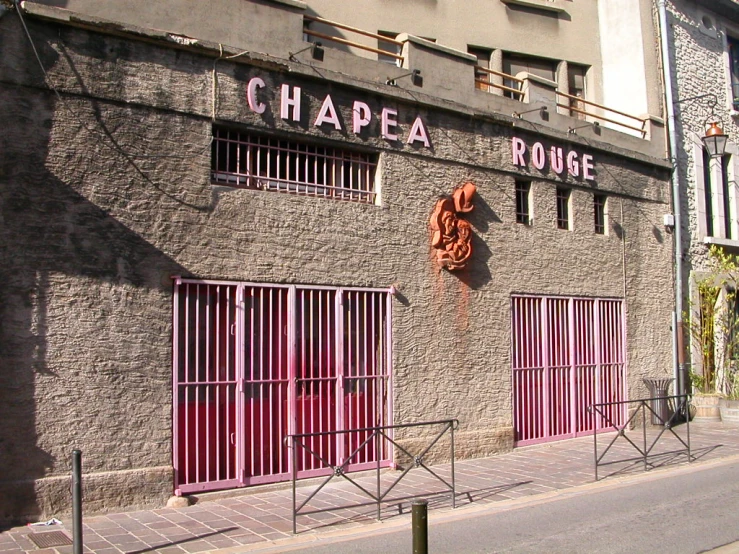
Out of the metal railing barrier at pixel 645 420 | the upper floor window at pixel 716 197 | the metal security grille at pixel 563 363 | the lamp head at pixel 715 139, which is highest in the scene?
the lamp head at pixel 715 139

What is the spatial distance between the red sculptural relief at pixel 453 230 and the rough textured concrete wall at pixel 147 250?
17cm

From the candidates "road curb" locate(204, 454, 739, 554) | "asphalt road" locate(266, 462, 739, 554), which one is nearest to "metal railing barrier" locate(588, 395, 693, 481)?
"road curb" locate(204, 454, 739, 554)

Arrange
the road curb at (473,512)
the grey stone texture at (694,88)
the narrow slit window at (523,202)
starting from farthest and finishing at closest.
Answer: the grey stone texture at (694,88), the narrow slit window at (523,202), the road curb at (473,512)

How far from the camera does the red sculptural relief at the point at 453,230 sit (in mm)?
11258

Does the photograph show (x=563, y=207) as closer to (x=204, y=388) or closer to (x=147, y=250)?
(x=204, y=388)

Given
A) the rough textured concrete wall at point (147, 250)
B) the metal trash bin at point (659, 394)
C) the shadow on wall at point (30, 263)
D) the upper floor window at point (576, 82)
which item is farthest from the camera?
the upper floor window at point (576, 82)

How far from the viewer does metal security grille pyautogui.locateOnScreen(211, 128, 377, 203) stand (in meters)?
9.50

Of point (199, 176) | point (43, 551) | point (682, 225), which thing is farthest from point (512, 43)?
point (43, 551)

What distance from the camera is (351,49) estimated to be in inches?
549

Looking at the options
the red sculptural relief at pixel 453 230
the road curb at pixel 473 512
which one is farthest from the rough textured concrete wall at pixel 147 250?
the road curb at pixel 473 512

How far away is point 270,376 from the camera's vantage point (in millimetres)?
9445

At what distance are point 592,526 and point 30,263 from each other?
6217mm

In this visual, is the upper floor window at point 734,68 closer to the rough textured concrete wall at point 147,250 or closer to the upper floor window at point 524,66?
the upper floor window at point 524,66

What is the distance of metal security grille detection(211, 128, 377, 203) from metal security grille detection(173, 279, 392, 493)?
4.40 feet
